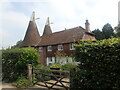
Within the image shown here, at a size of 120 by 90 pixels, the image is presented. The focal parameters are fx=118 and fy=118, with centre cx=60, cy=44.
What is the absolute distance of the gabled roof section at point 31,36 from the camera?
27.4 m

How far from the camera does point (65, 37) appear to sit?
24859mm

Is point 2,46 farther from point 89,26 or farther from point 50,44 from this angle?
point 89,26

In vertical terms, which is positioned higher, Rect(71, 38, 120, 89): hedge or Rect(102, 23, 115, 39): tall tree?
Rect(102, 23, 115, 39): tall tree

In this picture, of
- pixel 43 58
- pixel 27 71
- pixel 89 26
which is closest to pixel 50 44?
pixel 43 58

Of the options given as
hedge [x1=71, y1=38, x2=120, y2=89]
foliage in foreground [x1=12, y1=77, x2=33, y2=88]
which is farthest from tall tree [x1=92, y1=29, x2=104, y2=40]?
hedge [x1=71, y1=38, x2=120, y2=89]

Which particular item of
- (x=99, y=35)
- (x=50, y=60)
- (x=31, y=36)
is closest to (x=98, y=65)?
(x=50, y=60)

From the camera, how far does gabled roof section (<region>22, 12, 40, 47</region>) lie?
90.0 feet

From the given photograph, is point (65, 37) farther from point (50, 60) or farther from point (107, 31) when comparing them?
point (107, 31)

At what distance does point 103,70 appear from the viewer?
4680mm

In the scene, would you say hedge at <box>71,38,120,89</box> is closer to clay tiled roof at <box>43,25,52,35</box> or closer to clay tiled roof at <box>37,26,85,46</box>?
clay tiled roof at <box>37,26,85,46</box>

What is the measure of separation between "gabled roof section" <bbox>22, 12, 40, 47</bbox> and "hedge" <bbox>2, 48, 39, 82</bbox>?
18067 mm

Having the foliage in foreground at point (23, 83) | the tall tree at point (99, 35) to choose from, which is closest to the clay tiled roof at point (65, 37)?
the tall tree at point (99, 35)

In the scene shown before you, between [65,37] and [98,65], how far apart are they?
20.2 m

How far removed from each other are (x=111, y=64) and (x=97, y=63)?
1.75ft
